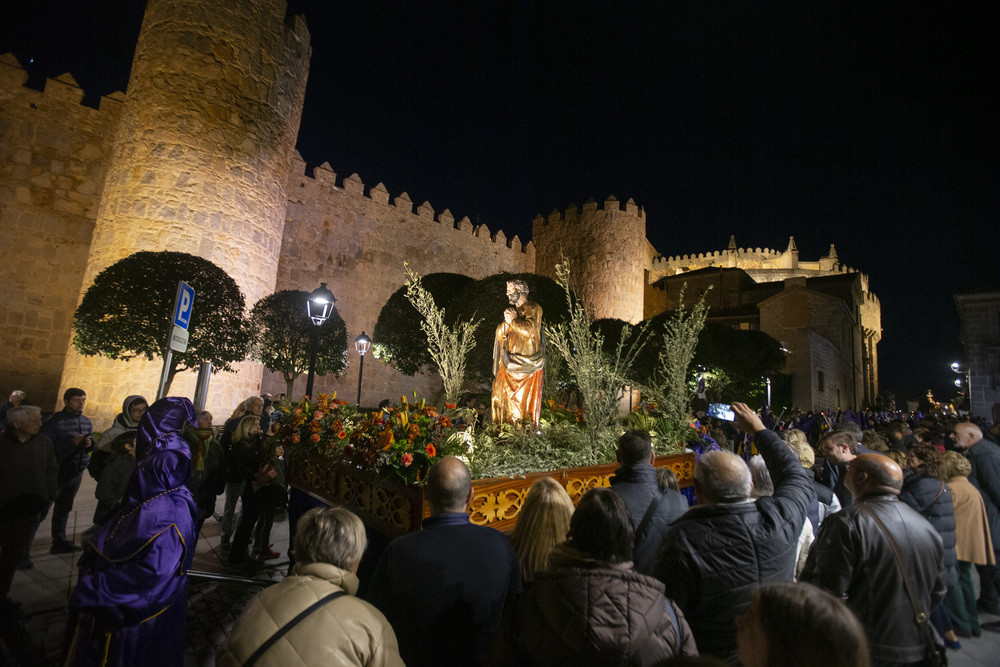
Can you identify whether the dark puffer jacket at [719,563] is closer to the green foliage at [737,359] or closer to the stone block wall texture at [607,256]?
the green foliage at [737,359]

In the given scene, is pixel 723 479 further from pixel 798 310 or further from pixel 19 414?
pixel 798 310

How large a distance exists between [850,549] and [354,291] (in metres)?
19.9

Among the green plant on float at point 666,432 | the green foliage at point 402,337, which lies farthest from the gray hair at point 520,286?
the green foliage at point 402,337

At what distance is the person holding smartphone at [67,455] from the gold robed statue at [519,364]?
13.2ft

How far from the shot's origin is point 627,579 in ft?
5.19

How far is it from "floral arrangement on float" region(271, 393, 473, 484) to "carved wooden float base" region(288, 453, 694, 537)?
102 mm

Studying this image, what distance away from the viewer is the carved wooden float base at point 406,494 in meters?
3.16

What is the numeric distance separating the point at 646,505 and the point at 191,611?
342 cm

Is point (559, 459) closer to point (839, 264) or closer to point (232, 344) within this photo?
point (232, 344)

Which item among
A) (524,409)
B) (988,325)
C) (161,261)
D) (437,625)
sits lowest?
(437,625)

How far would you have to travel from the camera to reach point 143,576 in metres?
2.32

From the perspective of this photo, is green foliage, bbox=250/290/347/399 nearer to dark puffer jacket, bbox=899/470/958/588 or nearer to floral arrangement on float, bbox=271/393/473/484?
floral arrangement on float, bbox=271/393/473/484

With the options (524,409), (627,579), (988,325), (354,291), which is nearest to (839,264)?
(988,325)

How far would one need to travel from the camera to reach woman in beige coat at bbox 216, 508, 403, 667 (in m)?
1.47
